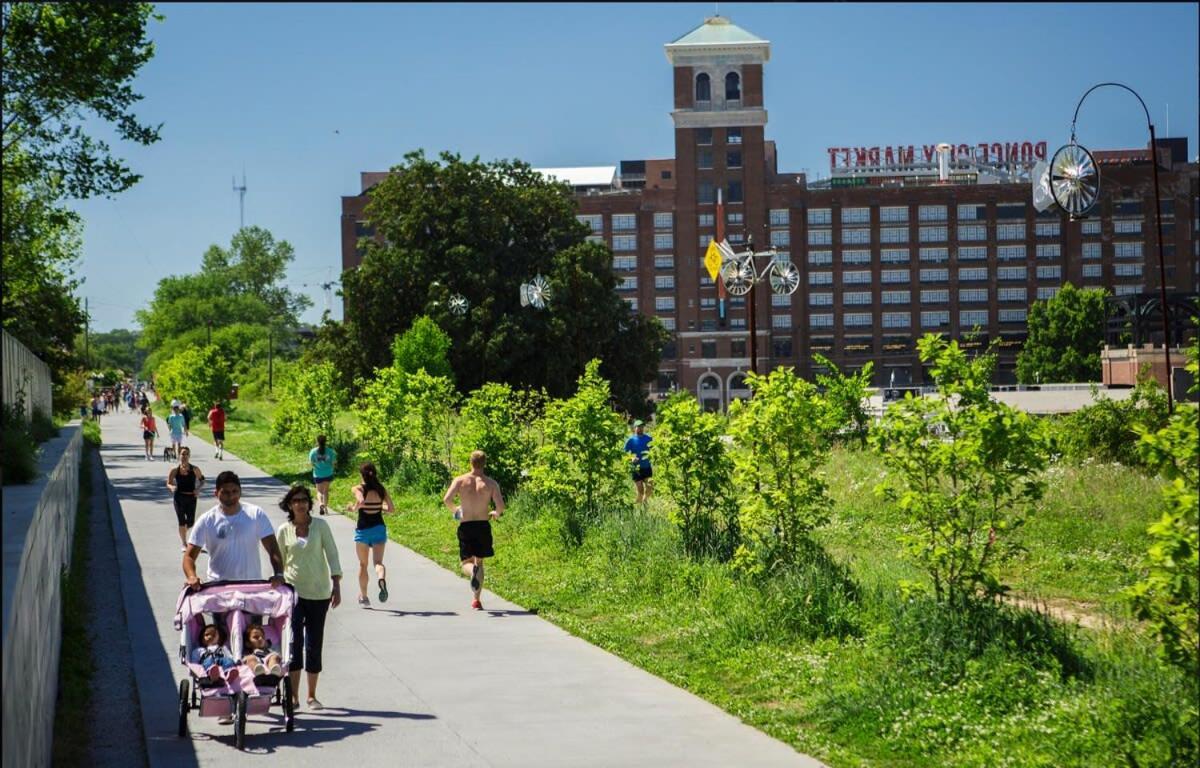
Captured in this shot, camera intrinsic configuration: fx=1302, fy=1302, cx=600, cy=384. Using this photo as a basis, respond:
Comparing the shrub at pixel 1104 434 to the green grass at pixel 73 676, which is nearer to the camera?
the green grass at pixel 73 676

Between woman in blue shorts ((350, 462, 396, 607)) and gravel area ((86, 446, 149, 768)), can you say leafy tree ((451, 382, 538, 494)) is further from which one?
woman in blue shorts ((350, 462, 396, 607))

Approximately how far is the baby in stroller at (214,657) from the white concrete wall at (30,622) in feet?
→ 3.41

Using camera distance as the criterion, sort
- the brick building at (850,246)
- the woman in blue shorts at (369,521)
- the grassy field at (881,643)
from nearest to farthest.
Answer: the grassy field at (881,643)
the woman in blue shorts at (369,521)
the brick building at (850,246)

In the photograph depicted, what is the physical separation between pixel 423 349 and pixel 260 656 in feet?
123

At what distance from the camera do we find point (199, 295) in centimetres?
14500

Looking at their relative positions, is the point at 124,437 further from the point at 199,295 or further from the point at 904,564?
the point at 199,295

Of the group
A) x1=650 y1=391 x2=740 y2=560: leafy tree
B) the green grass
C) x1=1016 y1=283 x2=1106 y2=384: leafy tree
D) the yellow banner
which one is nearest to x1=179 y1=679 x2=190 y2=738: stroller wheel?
the green grass

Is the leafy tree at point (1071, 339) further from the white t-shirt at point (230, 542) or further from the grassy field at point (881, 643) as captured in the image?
the white t-shirt at point (230, 542)

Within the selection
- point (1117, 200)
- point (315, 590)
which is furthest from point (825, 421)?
point (1117, 200)

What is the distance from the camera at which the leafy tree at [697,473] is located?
16172mm

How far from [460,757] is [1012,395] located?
6086 centimetres

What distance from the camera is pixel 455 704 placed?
35.2 feet

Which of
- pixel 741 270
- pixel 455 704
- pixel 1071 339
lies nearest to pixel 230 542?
pixel 455 704

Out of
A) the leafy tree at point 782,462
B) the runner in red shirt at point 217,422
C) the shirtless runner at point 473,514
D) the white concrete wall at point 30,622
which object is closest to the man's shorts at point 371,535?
the shirtless runner at point 473,514
